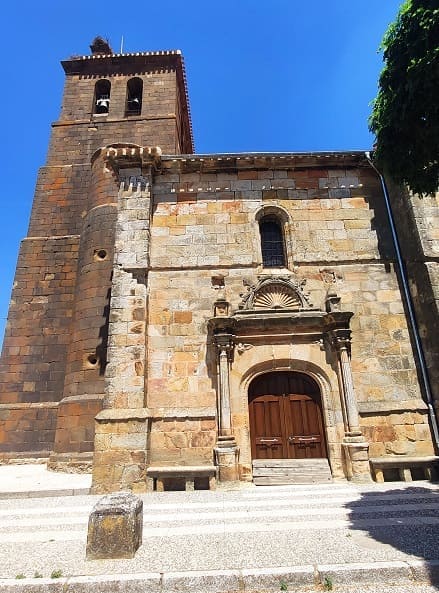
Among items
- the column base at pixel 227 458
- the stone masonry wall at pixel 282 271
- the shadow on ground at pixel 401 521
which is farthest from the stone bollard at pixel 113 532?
the stone masonry wall at pixel 282 271

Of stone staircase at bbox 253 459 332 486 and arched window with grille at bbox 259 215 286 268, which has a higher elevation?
arched window with grille at bbox 259 215 286 268

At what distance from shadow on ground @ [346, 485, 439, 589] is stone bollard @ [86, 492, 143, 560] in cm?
243

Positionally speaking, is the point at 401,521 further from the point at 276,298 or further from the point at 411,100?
the point at 411,100

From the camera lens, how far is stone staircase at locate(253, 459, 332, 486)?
7.68 metres

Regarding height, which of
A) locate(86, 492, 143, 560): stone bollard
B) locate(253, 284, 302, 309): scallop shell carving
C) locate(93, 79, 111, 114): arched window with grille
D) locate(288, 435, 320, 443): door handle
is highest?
locate(93, 79, 111, 114): arched window with grille

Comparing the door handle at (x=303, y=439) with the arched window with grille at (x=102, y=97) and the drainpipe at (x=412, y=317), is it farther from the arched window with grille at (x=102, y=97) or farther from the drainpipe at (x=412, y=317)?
the arched window with grille at (x=102, y=97)

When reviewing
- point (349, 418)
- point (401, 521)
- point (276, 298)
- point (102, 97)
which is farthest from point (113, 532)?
point (102, 97)

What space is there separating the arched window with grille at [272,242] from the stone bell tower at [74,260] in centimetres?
545

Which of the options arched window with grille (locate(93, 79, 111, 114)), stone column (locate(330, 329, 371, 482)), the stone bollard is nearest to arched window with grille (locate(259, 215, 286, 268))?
stone column (locate(330, 329, 371, 482))

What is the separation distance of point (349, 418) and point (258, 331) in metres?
2.64

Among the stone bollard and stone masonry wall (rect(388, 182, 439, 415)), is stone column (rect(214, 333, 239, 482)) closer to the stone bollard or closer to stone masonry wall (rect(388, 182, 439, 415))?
the stone bollard

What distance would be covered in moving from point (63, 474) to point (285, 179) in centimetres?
1016

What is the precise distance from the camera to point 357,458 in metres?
7.59

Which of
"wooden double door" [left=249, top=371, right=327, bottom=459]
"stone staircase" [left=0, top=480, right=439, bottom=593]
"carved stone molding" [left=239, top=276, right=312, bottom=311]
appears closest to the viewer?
"stone staircase" [left=0, top=480, right=439, bottom=593]
